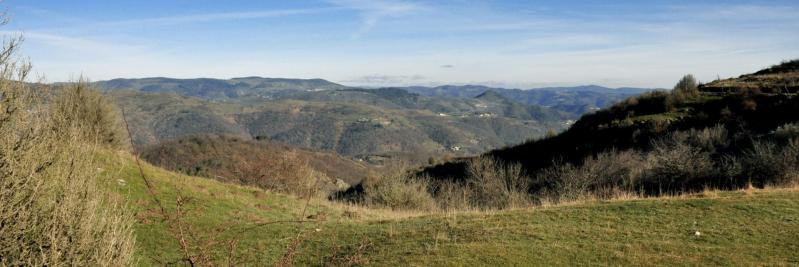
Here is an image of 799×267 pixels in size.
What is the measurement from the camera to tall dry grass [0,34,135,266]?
5203 millimetres

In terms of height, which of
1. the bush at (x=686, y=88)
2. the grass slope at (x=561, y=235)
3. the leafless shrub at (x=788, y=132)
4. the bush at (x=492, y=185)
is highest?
the bush at (x=686, y=88)

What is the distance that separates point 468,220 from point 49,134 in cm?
→ 1179

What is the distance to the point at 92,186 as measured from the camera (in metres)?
5.86

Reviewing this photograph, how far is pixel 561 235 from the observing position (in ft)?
41.9

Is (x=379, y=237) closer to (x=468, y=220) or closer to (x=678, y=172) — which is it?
(x=468, y=220)

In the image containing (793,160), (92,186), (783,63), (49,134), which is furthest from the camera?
(783,63)

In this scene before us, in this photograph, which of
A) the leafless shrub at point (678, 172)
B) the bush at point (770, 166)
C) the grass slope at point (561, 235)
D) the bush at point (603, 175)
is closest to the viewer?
the grass slope at point (561, 235)

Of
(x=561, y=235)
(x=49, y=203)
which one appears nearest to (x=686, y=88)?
(x=561, y=235)

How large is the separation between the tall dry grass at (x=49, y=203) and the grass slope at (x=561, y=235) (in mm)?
2113

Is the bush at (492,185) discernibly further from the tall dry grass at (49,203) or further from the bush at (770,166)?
the tall dry grass at (49,203)

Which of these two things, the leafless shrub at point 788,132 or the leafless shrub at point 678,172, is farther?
the leafless shrub at point 678,172

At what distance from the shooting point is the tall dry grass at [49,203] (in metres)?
5.20

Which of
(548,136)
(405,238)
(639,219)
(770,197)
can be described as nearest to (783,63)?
(548,136)

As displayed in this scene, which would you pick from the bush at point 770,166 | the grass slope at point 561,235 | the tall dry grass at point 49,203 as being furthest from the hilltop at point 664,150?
the tall dry grass at point 49,203
